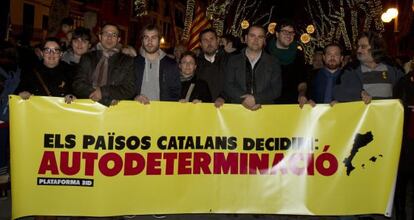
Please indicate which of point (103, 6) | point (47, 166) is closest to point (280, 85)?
point (47, 166)

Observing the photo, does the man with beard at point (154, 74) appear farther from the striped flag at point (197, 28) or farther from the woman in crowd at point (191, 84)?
the striped flag at point (197, 28)

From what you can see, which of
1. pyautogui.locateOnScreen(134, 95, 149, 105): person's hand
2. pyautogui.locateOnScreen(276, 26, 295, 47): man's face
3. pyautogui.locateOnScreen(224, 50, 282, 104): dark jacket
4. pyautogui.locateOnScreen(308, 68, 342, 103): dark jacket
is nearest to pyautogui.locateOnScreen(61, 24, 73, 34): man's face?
pyautogui.locateOnScreen(134, 95, 149, 105): person's hand

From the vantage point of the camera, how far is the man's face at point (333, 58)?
580 cm

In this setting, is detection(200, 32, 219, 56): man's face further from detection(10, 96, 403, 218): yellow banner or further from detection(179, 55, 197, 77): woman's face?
detection(10, 96, 403, 218): yellow banner

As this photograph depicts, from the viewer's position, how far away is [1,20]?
18.2 metres

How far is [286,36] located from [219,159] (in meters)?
1.85

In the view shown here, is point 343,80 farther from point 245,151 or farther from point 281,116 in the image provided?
point 245,151

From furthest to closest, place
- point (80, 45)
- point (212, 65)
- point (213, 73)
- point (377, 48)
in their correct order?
point (80, 45) < point (212, 65) < point (213, 73) < point (377, 48)

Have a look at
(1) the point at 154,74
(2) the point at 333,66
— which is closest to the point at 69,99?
(1) the point at 154,74

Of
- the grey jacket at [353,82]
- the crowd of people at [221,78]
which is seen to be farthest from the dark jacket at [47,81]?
the grey jacket at [353,82]

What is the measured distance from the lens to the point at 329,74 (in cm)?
579

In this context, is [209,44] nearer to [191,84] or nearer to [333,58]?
[191,84]

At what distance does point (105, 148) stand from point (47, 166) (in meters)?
0.60

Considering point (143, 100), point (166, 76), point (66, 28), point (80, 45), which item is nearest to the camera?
point (143, 100)
